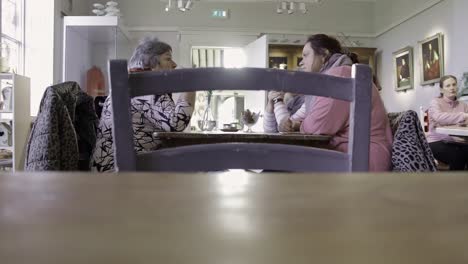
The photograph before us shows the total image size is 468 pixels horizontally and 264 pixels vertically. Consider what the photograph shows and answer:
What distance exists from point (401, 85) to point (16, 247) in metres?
6.91

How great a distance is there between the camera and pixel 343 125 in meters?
1.73

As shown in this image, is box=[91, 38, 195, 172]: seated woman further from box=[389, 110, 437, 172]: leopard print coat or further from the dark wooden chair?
the dark wooden chair

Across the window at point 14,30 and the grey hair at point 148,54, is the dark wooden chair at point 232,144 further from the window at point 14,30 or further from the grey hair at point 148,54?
the window at point 14,30

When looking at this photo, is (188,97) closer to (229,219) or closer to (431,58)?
(229,219)

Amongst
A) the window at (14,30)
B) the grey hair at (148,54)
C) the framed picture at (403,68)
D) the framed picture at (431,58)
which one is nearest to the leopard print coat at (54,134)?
the grey hair at (148,54)

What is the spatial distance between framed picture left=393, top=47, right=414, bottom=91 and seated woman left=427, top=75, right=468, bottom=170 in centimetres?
152

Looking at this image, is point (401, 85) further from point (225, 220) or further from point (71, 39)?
point (225, 220)

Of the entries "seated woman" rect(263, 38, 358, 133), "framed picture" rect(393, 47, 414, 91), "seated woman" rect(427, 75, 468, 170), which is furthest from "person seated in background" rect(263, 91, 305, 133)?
"framed picture" rect(393, 47, 414, 91)

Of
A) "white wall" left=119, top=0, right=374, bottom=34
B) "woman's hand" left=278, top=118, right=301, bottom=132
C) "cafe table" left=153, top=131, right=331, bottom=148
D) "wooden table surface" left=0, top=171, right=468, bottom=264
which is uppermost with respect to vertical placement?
"white wall" left=119, top=0, right=374, bottom=34

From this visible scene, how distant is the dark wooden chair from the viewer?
0.87 metres

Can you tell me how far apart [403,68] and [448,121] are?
2.05 meters

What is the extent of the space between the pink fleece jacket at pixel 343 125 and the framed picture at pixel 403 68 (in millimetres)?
4941

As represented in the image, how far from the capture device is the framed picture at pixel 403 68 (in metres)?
6.34

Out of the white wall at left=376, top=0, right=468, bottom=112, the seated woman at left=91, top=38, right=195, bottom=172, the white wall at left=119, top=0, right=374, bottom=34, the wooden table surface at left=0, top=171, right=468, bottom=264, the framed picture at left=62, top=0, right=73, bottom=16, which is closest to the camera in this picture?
the wooden table surface at left=0, top=171, right=468, bottom=264
